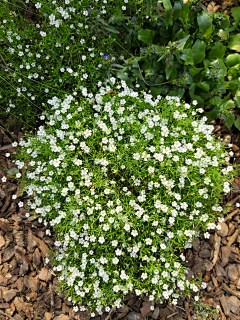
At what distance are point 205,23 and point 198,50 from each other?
0.36 meters

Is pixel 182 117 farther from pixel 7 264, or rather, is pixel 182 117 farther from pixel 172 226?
pixel 7 264

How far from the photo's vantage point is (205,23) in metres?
3.62

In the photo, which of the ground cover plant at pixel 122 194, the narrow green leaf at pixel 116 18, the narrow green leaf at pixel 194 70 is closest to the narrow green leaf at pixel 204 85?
the narrow green leaf at pixel 194 70

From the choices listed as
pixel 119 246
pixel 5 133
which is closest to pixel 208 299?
pixel 119 246

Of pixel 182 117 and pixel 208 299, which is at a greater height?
pixel 182 117

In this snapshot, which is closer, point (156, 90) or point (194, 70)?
point (194, 70)

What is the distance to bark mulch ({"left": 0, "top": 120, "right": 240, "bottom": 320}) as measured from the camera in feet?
10.9

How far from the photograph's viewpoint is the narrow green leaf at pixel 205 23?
3598 mm

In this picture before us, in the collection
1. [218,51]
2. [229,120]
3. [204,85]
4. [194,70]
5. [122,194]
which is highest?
[218,51]

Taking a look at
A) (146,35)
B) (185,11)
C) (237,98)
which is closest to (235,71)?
(237,98)

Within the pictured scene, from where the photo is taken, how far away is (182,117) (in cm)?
327

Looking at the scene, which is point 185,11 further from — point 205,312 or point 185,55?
point 205,312

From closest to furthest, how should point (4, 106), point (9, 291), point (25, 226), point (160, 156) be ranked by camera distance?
1. point (160, 156)
2. point (9, 291)
3. point (25, 226)
4. point (4, 106)

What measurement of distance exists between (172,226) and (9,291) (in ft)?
7.70
